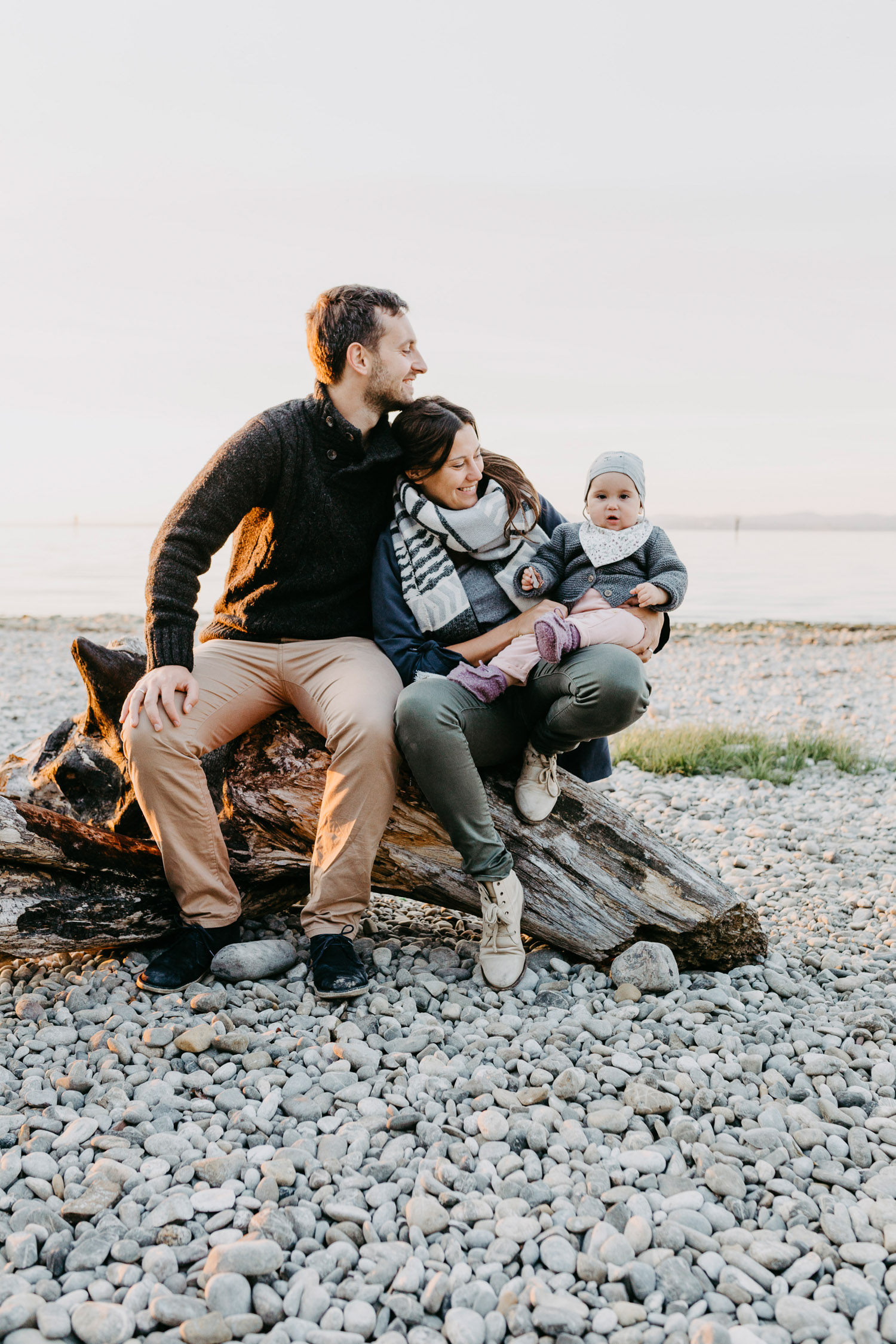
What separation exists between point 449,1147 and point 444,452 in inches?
86.8

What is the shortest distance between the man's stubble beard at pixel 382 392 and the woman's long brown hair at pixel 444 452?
44mm

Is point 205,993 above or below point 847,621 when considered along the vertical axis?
above

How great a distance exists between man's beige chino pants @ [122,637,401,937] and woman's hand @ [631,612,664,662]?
86 cm

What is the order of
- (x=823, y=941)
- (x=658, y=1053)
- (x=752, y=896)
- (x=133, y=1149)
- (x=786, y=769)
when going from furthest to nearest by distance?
1. (x=786, y=769)
2. (x=752, y=896)
3. (x=823, y=941)
4. (x=658, y=1053)
5. (x=133, y=1149)

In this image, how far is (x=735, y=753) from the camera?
6.95m

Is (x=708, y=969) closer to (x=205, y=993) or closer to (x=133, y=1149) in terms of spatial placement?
(x=205, y=993)

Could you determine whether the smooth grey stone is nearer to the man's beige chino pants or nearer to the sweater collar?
the man's beige chino pants

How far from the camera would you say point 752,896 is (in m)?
4.40

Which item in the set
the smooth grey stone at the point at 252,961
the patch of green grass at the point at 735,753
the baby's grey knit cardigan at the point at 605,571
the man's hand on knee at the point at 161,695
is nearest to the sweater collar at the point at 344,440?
the baby's grey knit cardigan at the point at 605,571

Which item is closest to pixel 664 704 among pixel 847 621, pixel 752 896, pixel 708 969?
pixel 752 896

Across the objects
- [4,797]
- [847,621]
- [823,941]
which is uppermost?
[4,797]

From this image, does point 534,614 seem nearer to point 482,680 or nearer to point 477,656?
point 477,656

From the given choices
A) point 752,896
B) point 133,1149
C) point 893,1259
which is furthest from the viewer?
point 752,896

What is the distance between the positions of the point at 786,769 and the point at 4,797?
5175 mm
